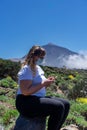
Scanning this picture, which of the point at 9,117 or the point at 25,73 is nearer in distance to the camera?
the point at 25,73

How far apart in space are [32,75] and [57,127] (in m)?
0.89

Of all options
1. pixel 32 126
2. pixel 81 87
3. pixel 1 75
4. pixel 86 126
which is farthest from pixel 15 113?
pixel 1 75

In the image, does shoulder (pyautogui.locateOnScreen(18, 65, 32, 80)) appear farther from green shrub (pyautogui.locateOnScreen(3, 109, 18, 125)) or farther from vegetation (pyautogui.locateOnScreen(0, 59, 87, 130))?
green shrub (pyautogui.locateOnScreen(3, 109, 18, 125))

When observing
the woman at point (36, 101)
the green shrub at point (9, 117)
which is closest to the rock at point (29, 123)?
the woman at point (36, 101)

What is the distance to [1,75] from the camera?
2780 centimetres

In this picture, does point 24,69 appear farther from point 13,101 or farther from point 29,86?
point 13,101

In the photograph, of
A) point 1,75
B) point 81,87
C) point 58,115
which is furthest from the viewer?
point 1,75

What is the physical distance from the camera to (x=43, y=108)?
22.7 ft

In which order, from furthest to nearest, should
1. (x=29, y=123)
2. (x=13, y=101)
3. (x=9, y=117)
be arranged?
(x=13, y=101) → (x=9, y=117) → (x=29, y=123)

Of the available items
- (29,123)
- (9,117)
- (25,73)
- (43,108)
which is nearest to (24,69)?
(25,73)

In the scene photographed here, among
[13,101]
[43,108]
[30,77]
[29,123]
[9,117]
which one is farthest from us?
[13,101]

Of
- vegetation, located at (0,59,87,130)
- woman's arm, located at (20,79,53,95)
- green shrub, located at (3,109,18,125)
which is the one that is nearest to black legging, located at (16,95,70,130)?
woman's arm, located at (20,79,53,95)

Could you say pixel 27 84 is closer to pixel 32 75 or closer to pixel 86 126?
pixel 32 75

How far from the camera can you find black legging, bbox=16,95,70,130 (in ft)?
22.6
